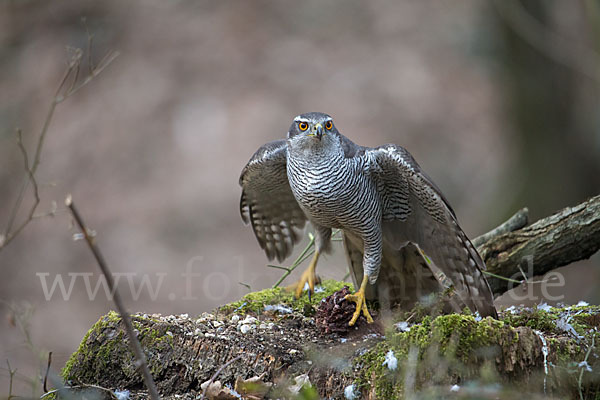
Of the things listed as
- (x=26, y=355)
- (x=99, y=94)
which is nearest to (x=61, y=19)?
(x=99, y=94)

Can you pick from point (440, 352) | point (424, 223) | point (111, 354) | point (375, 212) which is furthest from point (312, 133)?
point (111, 354)

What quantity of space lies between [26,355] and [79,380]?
579 centimetres

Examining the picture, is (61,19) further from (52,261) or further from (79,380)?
(79,380)

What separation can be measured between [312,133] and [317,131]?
58mm

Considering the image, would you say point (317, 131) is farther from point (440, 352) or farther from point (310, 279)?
point (440, 352)

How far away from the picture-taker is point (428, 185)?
3990mm

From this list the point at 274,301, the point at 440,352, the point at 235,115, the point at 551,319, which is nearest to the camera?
the point at 440,352

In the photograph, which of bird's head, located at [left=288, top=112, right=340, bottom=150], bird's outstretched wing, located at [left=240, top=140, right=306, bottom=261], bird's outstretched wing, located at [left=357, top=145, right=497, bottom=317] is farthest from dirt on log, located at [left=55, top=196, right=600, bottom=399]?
bird's head, located at [left=288, top=112, right=340, bottom=150]

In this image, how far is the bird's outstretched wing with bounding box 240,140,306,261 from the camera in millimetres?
4672

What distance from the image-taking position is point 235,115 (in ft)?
36.7

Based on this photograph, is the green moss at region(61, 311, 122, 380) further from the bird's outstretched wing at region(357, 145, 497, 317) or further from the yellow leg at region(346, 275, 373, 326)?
the bird's outstretched wing at region(357, 145, 497, 317)

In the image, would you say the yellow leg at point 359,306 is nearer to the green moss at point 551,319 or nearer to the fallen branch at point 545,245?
the green moss at point 551,319

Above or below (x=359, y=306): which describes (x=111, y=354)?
below

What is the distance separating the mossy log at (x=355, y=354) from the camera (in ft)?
9.84
